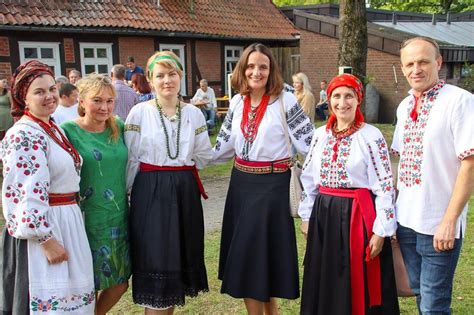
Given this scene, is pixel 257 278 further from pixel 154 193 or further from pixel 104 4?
pixel 104 4

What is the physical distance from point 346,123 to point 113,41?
36.9ft

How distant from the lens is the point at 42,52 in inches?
460

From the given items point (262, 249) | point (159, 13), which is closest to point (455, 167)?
point (262, 249)

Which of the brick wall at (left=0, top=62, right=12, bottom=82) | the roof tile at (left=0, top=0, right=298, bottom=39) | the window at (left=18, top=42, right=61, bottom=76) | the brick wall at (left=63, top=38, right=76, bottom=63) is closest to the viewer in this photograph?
the brick wall at (left=0, top=62, right=12, bottom=82)

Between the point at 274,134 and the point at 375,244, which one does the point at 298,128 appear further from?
the point at 375,244

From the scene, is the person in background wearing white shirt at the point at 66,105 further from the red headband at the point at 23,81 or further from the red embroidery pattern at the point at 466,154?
the red embroidery pattern at the point at 466,154

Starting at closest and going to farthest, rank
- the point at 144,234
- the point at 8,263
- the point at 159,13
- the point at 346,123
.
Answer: the point at 8,263
the point at 346,123
the point at 144,234
the point at 159,13

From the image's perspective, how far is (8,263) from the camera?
2.54 m

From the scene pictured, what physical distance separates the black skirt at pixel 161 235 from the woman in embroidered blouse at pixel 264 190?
0.34 metres

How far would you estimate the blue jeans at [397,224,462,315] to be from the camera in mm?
2463

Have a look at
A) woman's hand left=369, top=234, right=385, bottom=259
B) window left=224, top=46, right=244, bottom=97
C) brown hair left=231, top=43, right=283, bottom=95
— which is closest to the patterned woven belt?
brown hair left=231, top=43, right=283, bottom=95

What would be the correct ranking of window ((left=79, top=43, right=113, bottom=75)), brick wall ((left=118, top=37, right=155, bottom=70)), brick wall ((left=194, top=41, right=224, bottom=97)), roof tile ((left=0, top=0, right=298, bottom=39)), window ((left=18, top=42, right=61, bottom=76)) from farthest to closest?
1. brick wall ((left=194, top=41, right=224, bottom=97))
2. brick wall ((left=118, top=37, right=155, bottom=70))
3. window ((left=79, top=43, right=113, bottom=75))
4. window ((left=18, top=42, right=61, bottom=76))
5. roof tile ((left=0, top=0, right=298, bottom=39))

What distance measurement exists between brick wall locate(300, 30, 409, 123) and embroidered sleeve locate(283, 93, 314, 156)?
530 inches

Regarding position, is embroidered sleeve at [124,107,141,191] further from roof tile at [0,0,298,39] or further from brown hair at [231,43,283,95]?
roof tile at [0,0,298,39]
